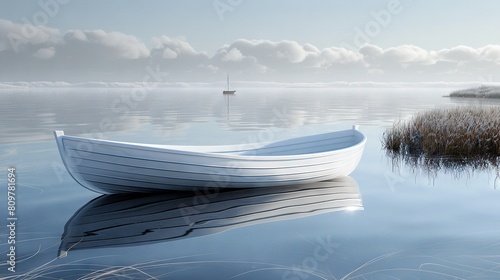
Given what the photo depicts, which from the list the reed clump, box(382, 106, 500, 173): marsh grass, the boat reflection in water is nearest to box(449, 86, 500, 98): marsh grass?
box(382, 106, 500, 173): marsh grass

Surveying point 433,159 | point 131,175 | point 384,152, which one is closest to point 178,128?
point 384,152

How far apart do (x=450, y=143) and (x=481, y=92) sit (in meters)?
38.9

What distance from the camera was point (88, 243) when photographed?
6047 millimetres

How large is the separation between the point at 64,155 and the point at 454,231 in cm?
593

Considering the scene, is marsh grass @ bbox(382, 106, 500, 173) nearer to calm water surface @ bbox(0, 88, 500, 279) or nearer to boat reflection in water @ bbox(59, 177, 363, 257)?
calm water surface @ bbox(0, 88, 500, 279)

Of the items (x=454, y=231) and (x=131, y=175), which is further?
(x=131, y=175)

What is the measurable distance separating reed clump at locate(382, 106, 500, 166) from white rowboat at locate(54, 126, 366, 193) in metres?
4.12

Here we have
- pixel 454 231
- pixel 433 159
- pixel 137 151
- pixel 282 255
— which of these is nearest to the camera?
pixel 282 255

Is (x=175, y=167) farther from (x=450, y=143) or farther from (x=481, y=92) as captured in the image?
(x=481, y=92)

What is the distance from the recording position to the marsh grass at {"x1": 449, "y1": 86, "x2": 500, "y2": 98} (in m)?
43.0

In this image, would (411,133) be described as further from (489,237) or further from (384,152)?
(489,237)

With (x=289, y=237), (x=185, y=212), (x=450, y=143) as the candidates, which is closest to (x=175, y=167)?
(x=185, y=212)

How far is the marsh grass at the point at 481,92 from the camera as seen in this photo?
141ft

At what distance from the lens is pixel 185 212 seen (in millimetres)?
7359
